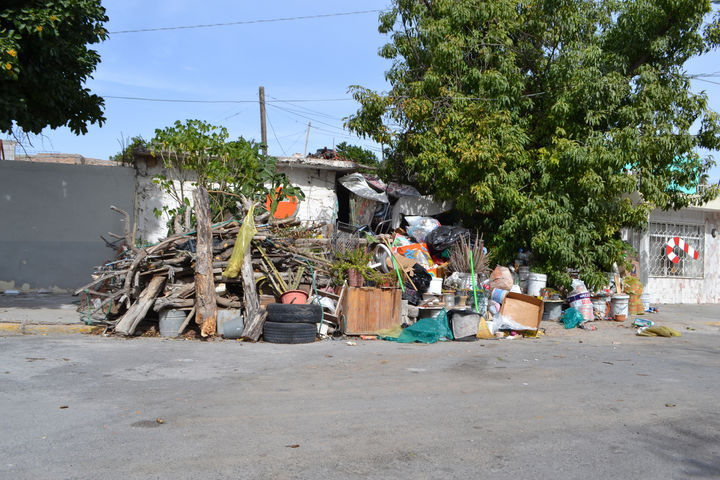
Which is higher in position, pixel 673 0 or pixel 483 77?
pixel 673 0

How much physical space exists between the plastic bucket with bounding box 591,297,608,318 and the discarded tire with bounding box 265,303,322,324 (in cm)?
779

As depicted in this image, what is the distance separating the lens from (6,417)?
4.97 meters

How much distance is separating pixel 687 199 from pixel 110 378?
13.8m

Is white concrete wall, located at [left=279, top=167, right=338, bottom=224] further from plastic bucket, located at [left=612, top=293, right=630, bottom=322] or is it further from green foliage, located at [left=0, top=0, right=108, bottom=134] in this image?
plastic bucket, located at [left=612, top=293, right=630, bottom=322]

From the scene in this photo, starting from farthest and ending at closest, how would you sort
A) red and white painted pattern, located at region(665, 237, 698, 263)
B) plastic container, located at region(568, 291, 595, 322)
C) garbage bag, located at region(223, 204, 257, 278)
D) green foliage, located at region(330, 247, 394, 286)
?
red and white painted pattern, located at region(665, 237, 698, 263)
plastic container, located at region(568, 291, 595, 322)
green foliage, located at region(330, 247, 394, 286)
garbage bag, located at region(223, 204, 257, 278)

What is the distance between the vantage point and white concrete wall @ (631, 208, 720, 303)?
17.2 meters

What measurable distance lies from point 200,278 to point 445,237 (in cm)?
667

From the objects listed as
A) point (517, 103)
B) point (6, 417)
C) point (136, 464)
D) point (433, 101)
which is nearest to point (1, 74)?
point (6, 417)

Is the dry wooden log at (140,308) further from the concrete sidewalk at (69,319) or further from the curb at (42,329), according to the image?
the concrete sidewalk at (69,319)

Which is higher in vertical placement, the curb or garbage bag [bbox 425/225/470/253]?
garbage bag [bbox 425/225/470/253]

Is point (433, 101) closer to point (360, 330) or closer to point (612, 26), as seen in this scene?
point (612, 26)

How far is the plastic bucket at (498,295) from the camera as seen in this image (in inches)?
478

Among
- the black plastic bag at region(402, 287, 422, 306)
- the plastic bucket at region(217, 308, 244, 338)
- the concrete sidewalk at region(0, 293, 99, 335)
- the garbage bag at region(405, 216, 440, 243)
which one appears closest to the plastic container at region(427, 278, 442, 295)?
the black plastic bag at region(402, 287, 422, 306)

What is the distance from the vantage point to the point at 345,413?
543 centimetres
